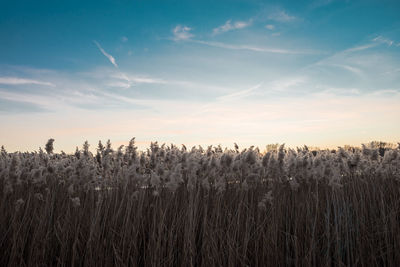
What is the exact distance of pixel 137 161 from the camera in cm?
689

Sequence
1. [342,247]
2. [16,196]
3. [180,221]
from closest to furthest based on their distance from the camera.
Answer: [342,247]
[180,221]
[16,196]

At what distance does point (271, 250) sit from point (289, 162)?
11.5ft

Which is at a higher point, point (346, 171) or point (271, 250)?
point (346, 171)

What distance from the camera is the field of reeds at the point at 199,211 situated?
12.1 feet

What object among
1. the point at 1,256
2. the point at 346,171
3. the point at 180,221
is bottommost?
the point at 1,256

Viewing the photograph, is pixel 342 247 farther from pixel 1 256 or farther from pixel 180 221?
pixel 1 256

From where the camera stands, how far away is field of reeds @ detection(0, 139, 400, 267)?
3689 millimetres

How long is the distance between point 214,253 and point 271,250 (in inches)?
25.5

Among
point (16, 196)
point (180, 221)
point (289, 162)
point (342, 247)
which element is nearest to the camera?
point (342, 247)

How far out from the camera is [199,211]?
5.05 meters

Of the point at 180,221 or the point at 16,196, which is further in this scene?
the point at 16,196

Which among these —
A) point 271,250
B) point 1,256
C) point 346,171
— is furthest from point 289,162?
point 1,256

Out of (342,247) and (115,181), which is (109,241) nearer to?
(115,181)

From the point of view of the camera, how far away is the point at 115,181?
626cm
